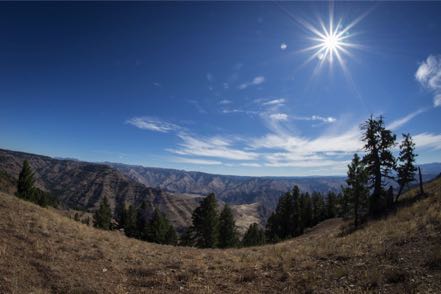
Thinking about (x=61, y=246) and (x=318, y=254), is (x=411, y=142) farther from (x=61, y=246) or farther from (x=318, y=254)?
(x=61, y=246)

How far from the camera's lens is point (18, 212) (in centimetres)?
1772

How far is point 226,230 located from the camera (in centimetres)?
5409

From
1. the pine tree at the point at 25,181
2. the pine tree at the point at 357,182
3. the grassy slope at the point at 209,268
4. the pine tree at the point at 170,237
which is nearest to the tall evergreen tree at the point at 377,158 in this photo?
the pine tree at the point at 357,182

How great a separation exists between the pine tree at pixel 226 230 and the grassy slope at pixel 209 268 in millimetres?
39147

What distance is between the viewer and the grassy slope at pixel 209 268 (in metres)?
9.09

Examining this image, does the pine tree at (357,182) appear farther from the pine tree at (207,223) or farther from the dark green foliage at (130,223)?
Result: the dark green foliage at (130,223)

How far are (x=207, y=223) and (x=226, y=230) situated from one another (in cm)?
822

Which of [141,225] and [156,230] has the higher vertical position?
[156,230]

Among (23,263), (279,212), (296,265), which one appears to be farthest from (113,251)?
(279,212)

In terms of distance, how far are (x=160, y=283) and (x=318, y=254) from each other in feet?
27.5

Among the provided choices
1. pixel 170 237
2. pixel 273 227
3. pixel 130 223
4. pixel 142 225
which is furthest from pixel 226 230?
pixel 130 223

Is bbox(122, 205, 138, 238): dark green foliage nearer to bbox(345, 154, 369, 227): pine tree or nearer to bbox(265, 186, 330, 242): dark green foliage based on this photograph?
bbox(265, 186, 330, 242): dark green foliage

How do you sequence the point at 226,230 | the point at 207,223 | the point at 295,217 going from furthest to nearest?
the point at 295,217, the point at 226,230, the point at 207,223

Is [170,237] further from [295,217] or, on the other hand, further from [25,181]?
[25,181]
